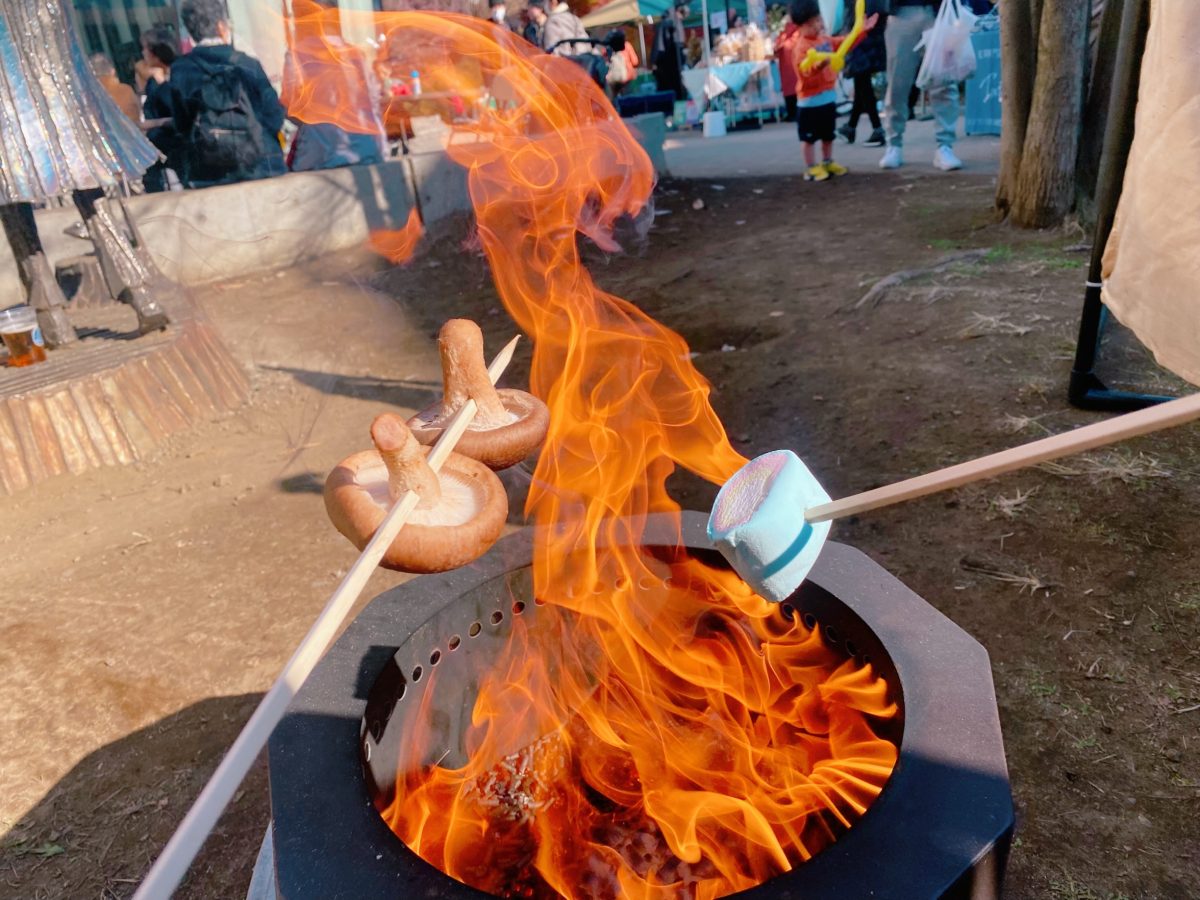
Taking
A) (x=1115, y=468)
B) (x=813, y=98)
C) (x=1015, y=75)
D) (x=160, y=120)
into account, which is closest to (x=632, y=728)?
(x=1115, y=468)

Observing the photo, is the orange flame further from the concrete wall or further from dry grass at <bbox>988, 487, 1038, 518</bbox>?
dry grass at <bbox>988, 487, 1038, 518</bbox>

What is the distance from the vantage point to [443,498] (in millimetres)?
1611

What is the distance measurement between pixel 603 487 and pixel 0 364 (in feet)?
16.9

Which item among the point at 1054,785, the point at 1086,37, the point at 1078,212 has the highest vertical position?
the point at 1086,37

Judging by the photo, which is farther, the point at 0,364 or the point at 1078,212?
the point at 1078,212

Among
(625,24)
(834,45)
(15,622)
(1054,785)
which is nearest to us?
(1054,785)

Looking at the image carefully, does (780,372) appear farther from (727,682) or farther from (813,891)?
(813,891)

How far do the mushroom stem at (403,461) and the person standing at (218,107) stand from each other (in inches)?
355

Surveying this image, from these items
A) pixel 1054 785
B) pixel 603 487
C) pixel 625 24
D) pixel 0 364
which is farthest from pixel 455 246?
pixel 625 24

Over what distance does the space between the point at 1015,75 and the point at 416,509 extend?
24.4 feet

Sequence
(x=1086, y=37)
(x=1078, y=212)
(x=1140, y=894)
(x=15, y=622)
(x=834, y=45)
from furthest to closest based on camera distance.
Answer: (x=834, y=45), (x=1078, y=212), (x=1086, y=37), (x=15, y=622), (x=1140, y=894)

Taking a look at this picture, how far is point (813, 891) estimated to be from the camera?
3.95ft

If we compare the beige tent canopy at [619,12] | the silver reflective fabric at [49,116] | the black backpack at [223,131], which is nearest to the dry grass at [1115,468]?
the silver reflective fabric at [49,116]

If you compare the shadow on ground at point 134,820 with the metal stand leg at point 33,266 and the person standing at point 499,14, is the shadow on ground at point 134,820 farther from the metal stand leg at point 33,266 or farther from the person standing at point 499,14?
the person standing at point 499,14
